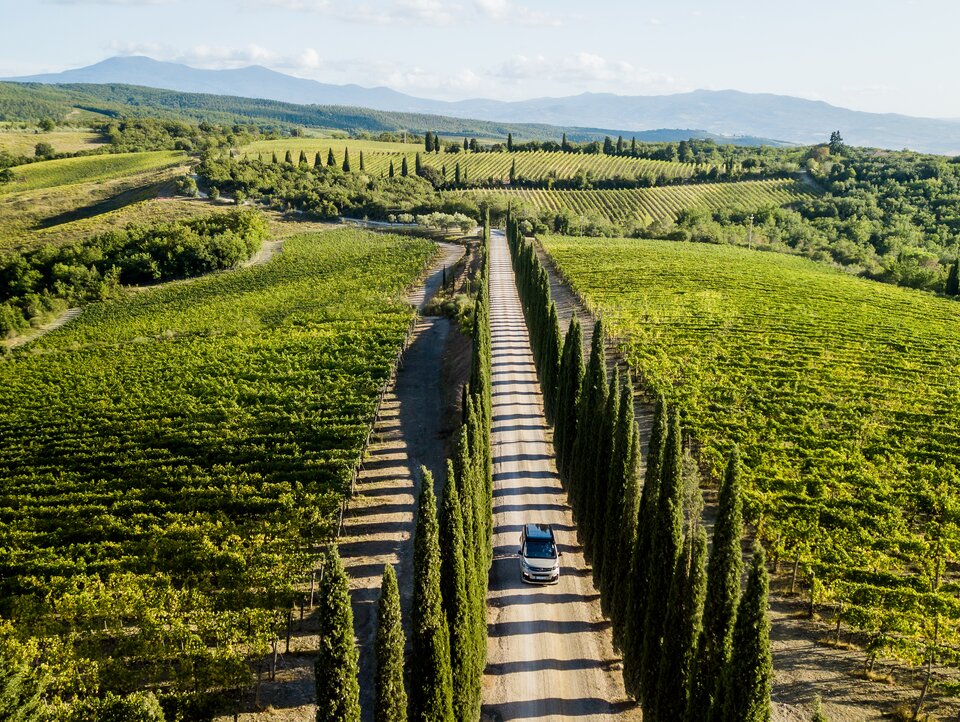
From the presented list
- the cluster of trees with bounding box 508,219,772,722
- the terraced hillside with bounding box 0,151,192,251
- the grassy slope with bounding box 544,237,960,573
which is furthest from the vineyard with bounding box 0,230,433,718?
the terraced hillside with bounding box 0,151,192,251

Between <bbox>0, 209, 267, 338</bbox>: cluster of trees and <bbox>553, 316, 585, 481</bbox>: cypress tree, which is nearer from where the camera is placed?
<bbox>553, 316, 585, 481</bbox>: cypress tree

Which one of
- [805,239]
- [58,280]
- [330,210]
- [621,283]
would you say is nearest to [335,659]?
[621,283]

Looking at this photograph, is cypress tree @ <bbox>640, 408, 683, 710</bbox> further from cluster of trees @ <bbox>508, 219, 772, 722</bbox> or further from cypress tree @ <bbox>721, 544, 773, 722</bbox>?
cypress tree @ <bbox>721, 544, 773, 722</bbox>

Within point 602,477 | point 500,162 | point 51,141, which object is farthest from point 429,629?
point 51,141

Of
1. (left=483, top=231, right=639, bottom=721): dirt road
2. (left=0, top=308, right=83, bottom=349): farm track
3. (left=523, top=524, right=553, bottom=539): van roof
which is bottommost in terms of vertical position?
(left=0, top=308, right=83, bottom=349): farm track

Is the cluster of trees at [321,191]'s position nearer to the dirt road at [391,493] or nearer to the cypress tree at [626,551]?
the dirt road at [391,493]

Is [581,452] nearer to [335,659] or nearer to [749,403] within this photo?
[749,403]

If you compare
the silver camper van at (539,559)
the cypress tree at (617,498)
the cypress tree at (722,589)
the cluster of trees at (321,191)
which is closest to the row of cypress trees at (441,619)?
the silver camper van at (539,559)

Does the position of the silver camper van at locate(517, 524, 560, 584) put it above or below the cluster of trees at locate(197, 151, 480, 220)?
below

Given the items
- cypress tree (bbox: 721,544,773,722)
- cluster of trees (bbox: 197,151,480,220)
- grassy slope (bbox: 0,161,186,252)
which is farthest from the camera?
cluster of trees (bbox: 197,151,480,220)
